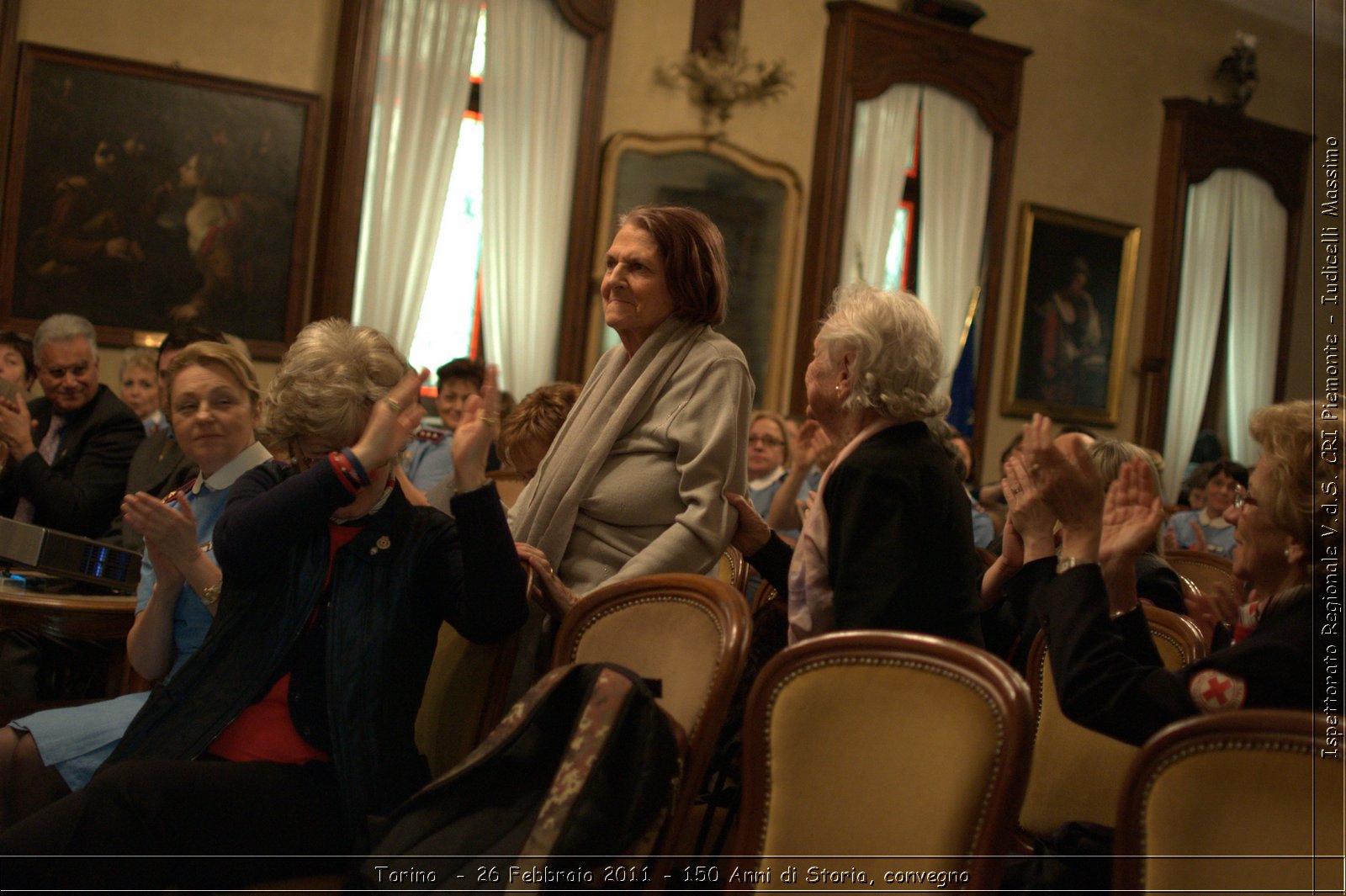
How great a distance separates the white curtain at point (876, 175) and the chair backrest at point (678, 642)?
687cm

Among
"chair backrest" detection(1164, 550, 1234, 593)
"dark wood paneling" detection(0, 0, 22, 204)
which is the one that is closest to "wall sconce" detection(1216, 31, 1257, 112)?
"chair backrest" detection(1164, 550, 1234, 593)

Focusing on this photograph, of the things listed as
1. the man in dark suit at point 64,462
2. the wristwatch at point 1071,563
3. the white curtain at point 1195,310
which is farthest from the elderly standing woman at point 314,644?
the white curtain at point 1195,310

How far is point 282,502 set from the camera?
7.36 ft

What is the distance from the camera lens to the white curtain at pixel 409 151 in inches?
291

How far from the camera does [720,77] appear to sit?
8398 mm

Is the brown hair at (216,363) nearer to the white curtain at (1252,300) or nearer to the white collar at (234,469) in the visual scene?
the white collar at (234,469)

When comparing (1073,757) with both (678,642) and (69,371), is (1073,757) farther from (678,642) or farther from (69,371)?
(69,371)

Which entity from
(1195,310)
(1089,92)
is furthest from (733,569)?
(1195,310)

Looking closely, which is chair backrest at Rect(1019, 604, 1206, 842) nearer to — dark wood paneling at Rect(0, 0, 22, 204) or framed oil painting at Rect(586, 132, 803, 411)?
framed oil painting at Rect(586, 132, 803, 411)

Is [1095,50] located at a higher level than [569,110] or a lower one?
higher

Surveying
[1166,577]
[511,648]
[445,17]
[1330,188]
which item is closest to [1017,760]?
[511,648]

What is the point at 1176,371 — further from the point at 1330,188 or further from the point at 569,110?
the point at 569,110

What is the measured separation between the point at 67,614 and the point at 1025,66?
28.6ft

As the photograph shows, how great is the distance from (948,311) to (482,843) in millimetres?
8173
